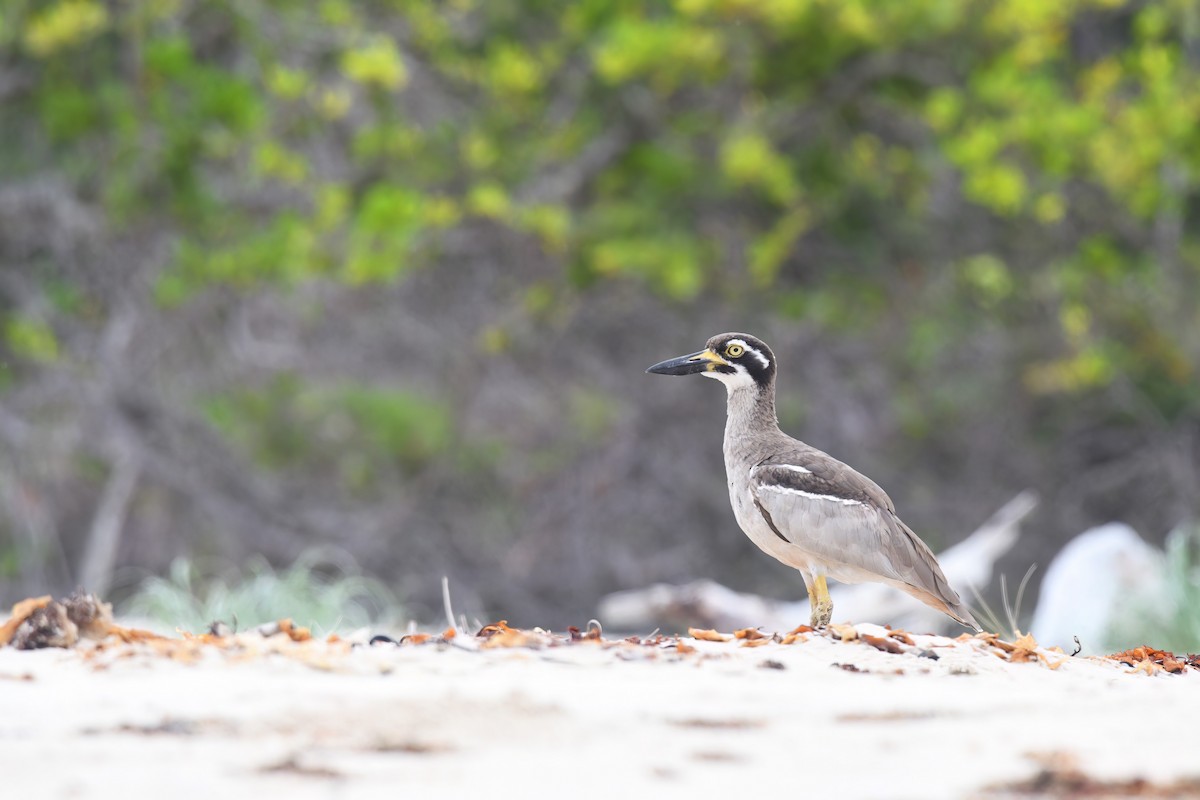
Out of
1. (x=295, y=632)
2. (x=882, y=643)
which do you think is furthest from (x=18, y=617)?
(x=882, y=643)

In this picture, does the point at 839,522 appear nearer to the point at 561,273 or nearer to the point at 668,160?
the point at 668,160

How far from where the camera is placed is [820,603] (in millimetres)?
6105

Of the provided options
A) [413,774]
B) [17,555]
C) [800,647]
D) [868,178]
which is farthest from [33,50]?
[413,774]

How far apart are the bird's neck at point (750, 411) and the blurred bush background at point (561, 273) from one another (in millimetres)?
5436

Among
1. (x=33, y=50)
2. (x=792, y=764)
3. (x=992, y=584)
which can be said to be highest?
(x=33, y=50)

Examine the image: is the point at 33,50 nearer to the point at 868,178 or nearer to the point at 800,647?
the point at 868,178

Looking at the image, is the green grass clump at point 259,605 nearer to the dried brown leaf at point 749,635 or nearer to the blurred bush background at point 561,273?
the dried brown leaf at point 749,635

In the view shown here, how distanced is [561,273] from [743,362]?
24.5 ft

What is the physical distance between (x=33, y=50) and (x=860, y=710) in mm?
10062

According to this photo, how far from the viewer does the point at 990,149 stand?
12.0 metres

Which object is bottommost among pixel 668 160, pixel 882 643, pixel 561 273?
pixel 882 643

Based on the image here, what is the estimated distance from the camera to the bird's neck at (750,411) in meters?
6.61

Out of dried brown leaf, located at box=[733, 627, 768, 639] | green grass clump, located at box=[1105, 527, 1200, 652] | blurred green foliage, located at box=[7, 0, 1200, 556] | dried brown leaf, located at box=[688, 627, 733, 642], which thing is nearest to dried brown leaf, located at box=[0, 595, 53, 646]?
dried brown leaf, located at box=[688, 627, 733, 642]

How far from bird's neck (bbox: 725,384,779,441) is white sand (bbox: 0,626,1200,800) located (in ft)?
6.35
